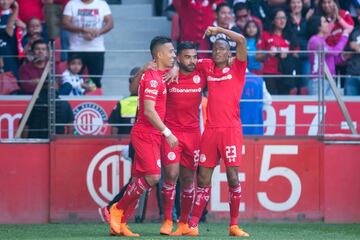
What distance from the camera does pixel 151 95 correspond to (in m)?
14.0

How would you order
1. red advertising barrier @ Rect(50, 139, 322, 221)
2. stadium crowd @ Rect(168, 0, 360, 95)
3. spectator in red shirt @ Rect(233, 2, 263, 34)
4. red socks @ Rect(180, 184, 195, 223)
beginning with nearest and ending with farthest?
red socks @ Rect(180, 184, 195, 223) → red advertising barrier @ Rect(50, 139, 322, 221) → stadium crowd @ Rect(168, 0, 360, 95) → spectator in red shirt @ Rect(233, 2, 263, 34)

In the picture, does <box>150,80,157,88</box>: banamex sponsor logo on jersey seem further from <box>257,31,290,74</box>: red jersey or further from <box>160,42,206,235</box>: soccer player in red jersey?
<box>257,31,290,74</box>: red jersey

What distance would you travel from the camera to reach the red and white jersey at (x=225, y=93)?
14.7 meters

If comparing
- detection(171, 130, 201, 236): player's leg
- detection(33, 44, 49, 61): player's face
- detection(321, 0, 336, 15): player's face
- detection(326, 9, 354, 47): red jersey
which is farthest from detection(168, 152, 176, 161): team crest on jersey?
detection(321, 0, 336, 15): player's face

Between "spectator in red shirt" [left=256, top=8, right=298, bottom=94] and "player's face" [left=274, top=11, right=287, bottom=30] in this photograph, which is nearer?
"spectator in red shirt" [left=256, top=8, right=298, bottom=94]

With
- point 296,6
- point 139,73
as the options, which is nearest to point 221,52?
point 139,73

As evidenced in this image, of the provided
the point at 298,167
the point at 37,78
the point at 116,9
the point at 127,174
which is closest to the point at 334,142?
the point at 298,167

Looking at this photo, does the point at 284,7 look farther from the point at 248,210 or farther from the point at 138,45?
the point at 248,210

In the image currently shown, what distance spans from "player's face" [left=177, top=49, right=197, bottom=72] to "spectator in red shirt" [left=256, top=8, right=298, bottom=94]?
8.74 ft

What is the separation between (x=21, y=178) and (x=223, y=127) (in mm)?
3600

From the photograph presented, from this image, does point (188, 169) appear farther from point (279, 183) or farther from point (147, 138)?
point (279, 183)

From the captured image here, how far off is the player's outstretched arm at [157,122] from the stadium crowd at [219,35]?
3709 mm

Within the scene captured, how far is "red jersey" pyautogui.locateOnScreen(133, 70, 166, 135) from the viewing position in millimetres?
14070

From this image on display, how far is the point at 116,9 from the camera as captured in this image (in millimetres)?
21281
